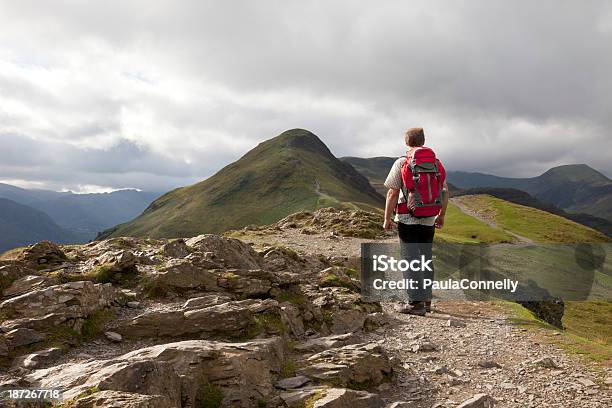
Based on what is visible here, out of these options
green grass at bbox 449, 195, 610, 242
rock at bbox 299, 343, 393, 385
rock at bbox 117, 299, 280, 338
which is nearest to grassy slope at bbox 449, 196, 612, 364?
green grass at bbox 449, 195, 610, 242

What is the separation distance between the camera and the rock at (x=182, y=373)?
6.84m

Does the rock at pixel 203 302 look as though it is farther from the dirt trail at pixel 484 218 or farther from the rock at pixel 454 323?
the dirt trail at pixel 484 218

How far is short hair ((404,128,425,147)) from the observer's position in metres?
13.3

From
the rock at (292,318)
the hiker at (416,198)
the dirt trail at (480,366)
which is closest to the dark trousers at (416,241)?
the hiker at (416,198)

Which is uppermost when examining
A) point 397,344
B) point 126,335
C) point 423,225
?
point 423,225

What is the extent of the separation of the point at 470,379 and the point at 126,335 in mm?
8713

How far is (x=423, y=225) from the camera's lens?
1335 cm

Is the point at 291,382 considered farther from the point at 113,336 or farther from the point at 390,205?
the point at 390,205

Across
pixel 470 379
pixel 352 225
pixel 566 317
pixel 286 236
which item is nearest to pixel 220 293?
pixel 470 379

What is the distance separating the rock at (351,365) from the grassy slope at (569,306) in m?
5.91

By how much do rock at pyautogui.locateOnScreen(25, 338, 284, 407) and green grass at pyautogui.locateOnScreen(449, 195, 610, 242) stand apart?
12912 cm

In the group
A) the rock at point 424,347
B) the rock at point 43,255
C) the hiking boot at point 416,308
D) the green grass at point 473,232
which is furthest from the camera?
the green grass at point 473,232

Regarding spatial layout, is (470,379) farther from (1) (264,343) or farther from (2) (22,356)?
(2) (22,356)

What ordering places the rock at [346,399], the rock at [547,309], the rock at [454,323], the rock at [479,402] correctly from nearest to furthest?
the rock at [346,399]
the rock at [479,402]
the rock at [454,323]
the rock at [547,309]
